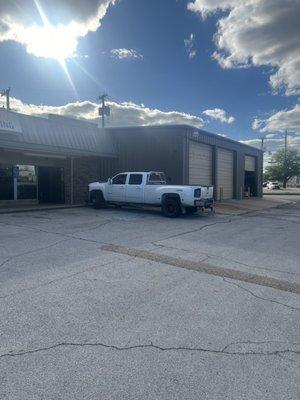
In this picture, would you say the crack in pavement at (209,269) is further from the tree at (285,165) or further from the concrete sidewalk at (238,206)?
the tree at (285,165)

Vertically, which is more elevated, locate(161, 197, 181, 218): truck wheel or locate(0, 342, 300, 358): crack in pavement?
locate(161, 197, 181, 218): truck wheel

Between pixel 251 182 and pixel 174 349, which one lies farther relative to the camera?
pixel 251 182

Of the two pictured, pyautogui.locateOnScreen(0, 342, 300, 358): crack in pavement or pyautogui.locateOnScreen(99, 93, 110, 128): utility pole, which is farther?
pyautogui.locateOnScreen(99, 93, 110, 128): utility pole

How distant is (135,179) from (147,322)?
12989 millimetres

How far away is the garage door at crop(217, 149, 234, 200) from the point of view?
27.1 m

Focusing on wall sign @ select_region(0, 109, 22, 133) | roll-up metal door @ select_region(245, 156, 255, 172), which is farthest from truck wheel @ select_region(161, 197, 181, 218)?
roll-up metal door @ select_region(245, 156, 255, 172)

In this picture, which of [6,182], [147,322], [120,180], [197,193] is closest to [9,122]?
[6,182]

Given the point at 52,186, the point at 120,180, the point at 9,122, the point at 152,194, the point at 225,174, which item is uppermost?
the point at 9,122

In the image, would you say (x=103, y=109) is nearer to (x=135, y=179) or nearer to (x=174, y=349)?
(x=135, y=179)

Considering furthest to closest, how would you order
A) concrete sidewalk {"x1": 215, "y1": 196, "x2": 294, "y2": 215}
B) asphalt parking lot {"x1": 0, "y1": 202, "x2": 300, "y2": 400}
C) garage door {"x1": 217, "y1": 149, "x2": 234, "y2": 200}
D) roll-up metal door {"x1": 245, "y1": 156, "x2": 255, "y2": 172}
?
roll-up metal door {"x1": 245, "y1": 156, "x2": 255, "y2": 172}, garage door {"x1": 217, "y1": 149, "x2": 234, "y2": 200}, concrete sidewalk {"x1": 215, "y1": 196, "x2": 294, "y2": 215}, asphalt parking lot {"x1": 0, "y1": 202, "x2": 300, "y2": 400}

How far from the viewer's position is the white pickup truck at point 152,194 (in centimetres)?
1520

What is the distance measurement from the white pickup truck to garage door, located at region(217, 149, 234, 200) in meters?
10.8

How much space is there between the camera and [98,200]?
724 inches

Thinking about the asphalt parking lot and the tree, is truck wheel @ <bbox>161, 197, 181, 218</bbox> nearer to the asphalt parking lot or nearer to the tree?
the asphalt parking lot
